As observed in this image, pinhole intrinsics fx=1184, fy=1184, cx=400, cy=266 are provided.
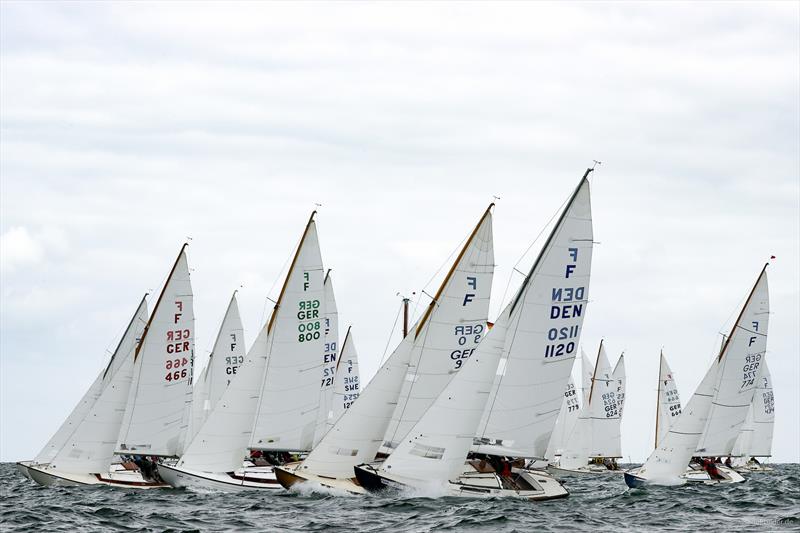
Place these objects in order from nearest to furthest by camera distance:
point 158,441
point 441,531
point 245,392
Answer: point 441,531 → point 245,392 → point 158,441

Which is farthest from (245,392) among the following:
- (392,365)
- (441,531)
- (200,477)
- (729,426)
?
(729,426)

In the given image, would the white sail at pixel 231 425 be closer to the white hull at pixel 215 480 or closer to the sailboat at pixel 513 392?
the white hull at pixel 215 480

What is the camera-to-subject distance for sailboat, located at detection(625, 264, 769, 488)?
50188mm

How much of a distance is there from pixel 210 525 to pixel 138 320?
1978cm

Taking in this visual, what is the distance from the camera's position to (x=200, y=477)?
39438 millimetres

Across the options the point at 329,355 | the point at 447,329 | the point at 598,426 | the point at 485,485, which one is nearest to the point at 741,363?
the point at 329,355

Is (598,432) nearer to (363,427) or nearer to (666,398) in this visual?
(666,398)

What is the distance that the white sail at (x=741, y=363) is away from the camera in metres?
50.6

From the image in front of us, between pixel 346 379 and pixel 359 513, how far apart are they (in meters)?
28.3

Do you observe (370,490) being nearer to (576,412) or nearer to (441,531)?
(441,531)

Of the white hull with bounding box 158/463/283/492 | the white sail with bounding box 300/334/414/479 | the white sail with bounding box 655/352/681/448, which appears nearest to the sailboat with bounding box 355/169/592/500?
the white sail with bounding box 300/334/414/479

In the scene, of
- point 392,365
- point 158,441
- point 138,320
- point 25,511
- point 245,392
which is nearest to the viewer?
point 25,511

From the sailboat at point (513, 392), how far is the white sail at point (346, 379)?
21382mm

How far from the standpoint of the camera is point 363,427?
3709 cm
